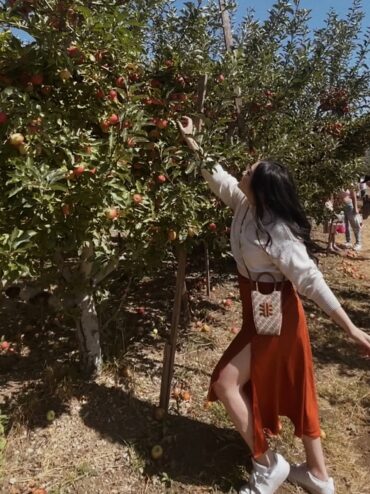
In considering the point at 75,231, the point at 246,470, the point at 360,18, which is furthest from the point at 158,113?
the point at 360,18

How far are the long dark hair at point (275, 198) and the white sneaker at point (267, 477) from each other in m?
1.10

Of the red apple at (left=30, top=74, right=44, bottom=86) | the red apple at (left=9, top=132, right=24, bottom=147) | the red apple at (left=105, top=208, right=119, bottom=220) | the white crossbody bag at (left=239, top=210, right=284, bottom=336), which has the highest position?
the red apple at (left=30, top=74, right=44, bottom=86)

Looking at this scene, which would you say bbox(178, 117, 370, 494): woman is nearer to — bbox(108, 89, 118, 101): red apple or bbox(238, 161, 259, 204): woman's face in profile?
bbox(238, 161, 259, 204): woman's face in profile

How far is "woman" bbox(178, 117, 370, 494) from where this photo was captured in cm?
205

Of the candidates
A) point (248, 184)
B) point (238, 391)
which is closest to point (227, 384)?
point (238, 391)

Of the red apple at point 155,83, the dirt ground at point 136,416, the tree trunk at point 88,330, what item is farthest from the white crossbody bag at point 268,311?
→ the red apple at point 155,83

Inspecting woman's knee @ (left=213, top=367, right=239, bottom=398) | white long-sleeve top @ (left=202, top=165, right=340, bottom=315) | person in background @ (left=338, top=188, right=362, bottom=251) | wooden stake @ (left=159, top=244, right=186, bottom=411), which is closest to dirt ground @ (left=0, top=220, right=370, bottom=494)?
wooden stake @ (left=159, top=244, right=186, bottom=411)

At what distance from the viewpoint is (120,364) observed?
3.24 m

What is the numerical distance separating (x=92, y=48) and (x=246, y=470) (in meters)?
2.29

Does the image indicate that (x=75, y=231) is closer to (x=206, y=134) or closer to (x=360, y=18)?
(x=206, y=134)

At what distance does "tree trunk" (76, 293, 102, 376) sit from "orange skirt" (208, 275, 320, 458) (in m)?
1.02

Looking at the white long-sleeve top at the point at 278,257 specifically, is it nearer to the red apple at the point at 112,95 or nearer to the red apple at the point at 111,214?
the red apple at the point at 111,214

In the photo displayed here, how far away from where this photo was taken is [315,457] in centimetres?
232

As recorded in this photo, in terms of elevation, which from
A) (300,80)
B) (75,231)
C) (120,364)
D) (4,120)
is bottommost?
(120,364)
